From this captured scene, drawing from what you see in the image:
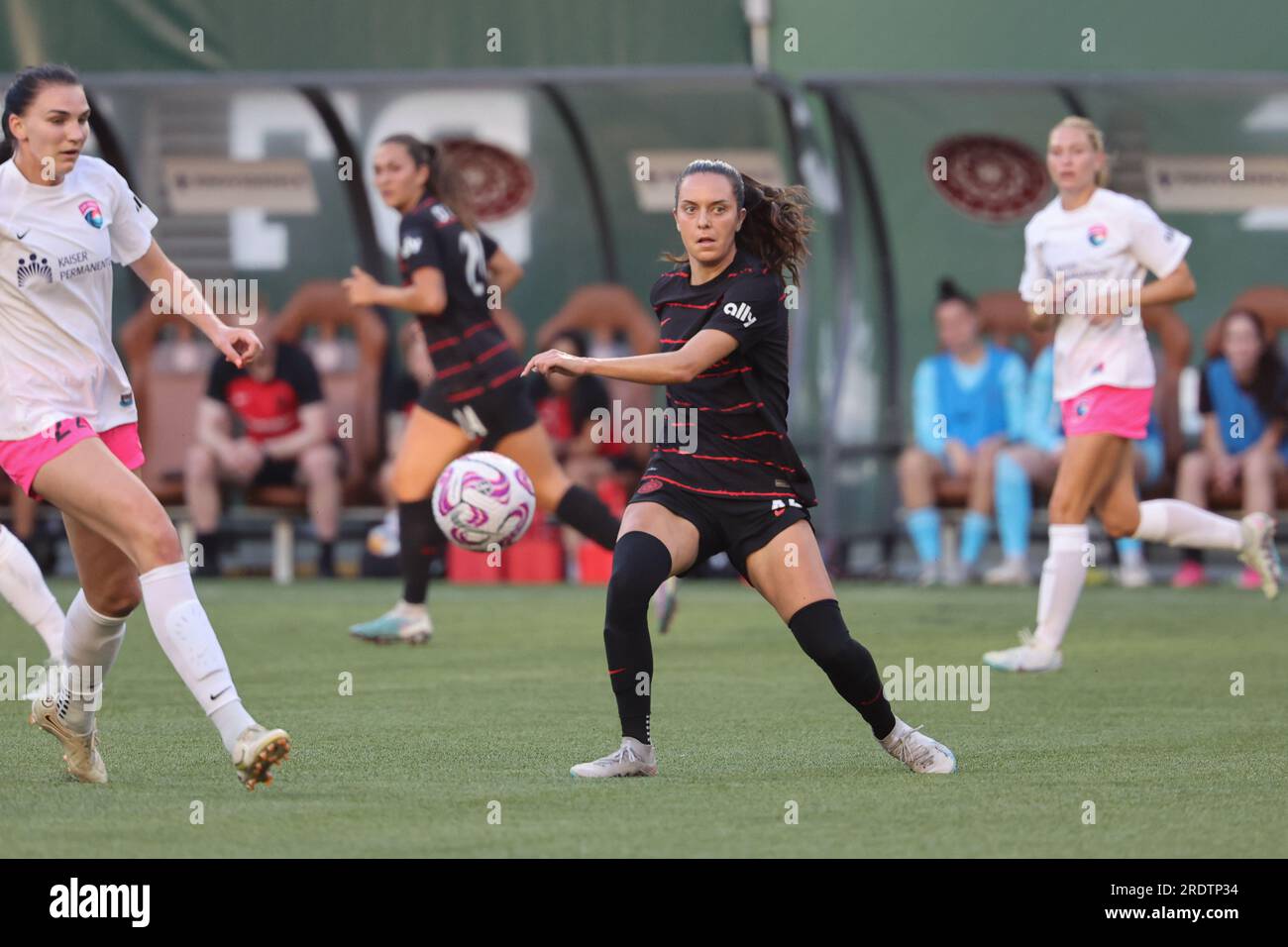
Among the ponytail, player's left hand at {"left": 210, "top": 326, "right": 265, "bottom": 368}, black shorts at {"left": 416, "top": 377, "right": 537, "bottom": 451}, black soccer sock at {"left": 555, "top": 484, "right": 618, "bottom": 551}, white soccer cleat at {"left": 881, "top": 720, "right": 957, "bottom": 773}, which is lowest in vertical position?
white soccer cleat at {"left": 881, "top": 720, "right": 957, "bottom": 773}

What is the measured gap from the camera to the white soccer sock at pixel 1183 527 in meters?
10.0

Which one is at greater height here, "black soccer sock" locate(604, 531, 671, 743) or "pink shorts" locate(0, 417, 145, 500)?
"pink shorts" locate(0, 417, 145, 500)

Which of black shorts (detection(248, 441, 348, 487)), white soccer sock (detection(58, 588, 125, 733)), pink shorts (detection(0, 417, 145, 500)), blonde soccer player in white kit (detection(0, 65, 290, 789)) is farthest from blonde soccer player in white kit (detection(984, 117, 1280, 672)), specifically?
black shorts (detection(248, 441, 348, 487))

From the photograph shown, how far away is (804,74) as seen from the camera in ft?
53.2

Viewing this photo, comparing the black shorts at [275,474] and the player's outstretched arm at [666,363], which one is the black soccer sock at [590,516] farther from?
the black shorts at [275,474]

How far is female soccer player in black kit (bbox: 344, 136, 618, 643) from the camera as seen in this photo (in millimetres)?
10625

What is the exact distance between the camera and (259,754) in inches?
226

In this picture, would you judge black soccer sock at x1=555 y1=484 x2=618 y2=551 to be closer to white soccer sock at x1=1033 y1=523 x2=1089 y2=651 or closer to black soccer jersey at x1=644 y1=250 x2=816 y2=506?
white soccer sock at x1=1033 y1=523 x2=1089 y2=651

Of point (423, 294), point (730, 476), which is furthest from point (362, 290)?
point (730, 476)

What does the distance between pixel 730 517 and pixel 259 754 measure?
1.53 metres

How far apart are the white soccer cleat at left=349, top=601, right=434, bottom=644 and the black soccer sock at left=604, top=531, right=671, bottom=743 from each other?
14.8 ft

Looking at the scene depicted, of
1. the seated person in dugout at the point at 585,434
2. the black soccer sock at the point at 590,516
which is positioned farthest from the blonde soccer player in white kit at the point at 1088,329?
the seated person in dugout at the point at 585,434

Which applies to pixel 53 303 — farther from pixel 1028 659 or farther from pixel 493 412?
pixel 1028 659
